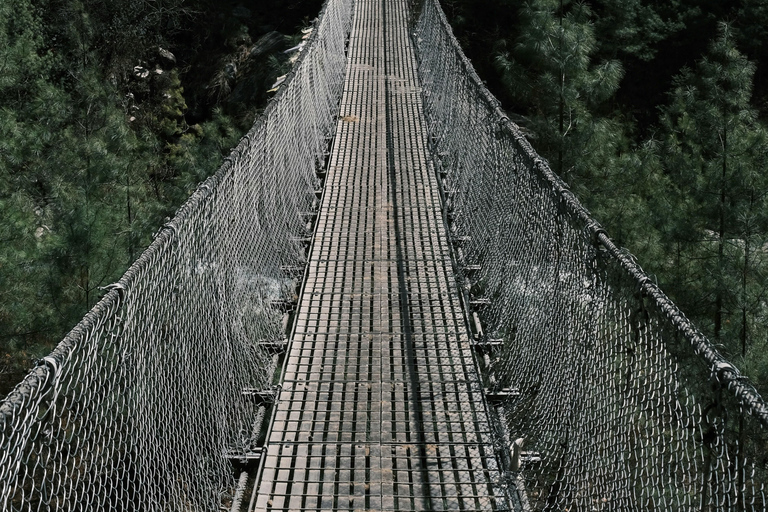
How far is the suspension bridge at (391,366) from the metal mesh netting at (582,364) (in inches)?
0.4

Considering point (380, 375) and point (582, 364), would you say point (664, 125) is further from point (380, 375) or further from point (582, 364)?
point (582, 364)

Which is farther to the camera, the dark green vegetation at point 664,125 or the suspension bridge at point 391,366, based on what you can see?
the dark green vegetation at point 664,125

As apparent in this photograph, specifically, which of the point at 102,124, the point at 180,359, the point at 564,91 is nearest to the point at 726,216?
the point at 564,91

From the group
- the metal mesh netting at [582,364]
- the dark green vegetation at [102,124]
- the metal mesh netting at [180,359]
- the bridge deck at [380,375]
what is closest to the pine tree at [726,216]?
the bridge deck at [380,375]

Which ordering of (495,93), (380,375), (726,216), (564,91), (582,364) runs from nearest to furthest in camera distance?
→ 1. (582,364)
2. (380,375)
3. (726,216)
4. (564,91)
5. (495,93)

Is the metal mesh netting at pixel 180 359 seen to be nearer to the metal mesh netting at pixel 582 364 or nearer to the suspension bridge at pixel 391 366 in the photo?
the suspension bridge at pixel 391 366

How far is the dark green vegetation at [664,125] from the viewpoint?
757cm

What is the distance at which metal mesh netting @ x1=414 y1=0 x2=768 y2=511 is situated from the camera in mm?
1689

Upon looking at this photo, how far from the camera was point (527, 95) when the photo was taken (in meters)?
11.6

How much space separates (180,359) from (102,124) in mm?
9560

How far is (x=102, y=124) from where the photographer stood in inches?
439

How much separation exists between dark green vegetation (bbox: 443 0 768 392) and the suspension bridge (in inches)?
156

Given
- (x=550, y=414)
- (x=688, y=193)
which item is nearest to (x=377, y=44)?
(x=688, y=193)

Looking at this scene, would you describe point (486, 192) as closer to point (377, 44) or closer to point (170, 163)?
point (377, 44)
